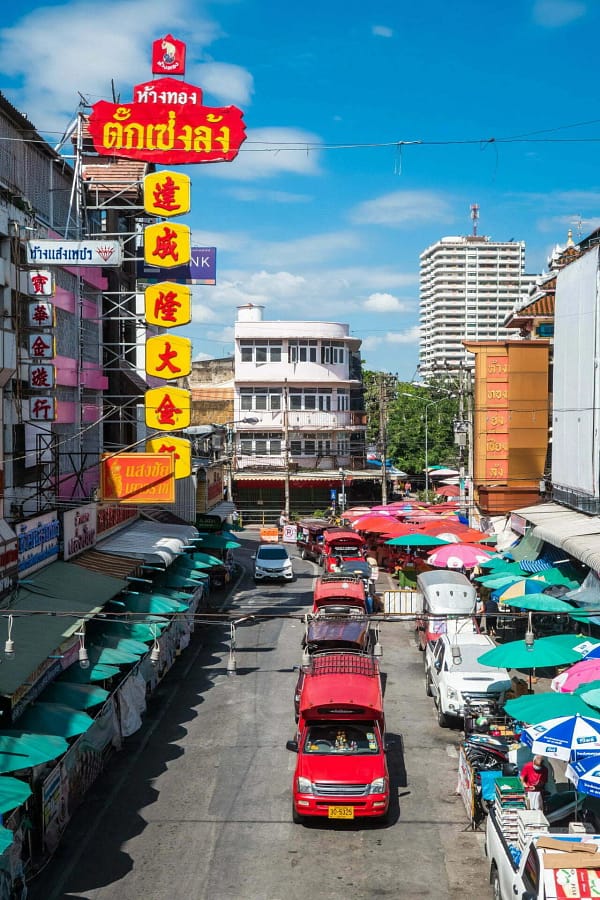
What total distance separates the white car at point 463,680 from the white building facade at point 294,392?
1686 inches

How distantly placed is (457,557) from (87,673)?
16.6 m

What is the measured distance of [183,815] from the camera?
1518cm

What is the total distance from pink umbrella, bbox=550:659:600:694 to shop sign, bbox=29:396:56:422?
13.6m

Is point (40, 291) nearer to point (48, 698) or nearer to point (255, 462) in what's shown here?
point (48, 698)

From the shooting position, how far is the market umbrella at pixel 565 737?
41.3 feet

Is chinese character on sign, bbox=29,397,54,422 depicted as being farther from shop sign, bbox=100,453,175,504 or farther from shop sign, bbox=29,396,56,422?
shop sign, bbox=100,453,175,504

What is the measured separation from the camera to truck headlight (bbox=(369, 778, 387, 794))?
1431cm

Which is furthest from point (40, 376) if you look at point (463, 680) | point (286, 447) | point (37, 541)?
point (286, 447)

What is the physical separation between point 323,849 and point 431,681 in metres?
8.38

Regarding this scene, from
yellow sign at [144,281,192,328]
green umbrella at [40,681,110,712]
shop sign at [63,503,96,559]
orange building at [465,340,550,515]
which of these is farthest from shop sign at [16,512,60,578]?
orange building at [465,340,550,515]

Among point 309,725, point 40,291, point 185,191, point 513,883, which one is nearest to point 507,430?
point 185,191

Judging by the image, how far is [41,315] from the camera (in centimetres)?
2228

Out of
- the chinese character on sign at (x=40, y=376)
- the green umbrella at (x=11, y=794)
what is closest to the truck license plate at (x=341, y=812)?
the green umbrella at (x=11, y=794)

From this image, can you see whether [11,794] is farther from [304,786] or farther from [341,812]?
[341,812]
